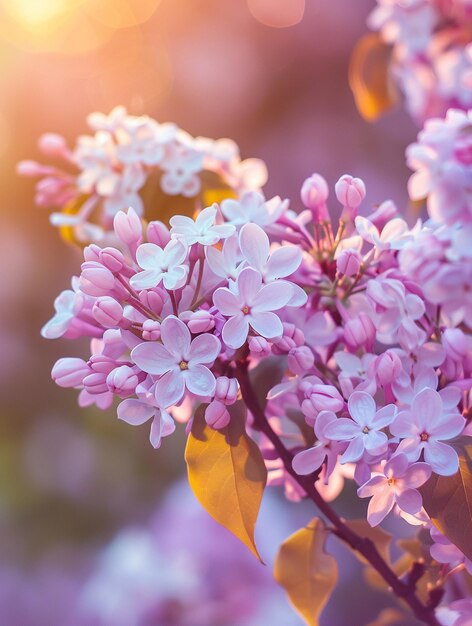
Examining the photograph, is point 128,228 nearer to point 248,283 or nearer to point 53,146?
point 248,283

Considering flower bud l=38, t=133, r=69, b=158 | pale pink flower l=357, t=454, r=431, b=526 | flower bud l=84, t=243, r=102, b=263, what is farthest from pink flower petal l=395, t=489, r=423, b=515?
flower bud l=38, t=133, r=69, b=158

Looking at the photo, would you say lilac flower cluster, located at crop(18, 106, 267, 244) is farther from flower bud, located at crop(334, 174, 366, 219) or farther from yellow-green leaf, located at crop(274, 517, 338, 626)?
yellow-green leaf, located at crop(274, 517, 338, 626)

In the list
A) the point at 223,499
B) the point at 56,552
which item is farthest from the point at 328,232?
the point at 56,552

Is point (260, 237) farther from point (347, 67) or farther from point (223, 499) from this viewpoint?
point (347, 67)

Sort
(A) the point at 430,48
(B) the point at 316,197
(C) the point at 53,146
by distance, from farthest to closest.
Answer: (A) the point at 430,48, (C) the point at 53,146, (B) the point at 316,197

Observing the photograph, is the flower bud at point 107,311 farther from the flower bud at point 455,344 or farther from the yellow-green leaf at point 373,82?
the yellow-green leaf at point 373,82

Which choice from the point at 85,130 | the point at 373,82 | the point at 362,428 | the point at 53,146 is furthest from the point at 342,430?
the point at 85,130
